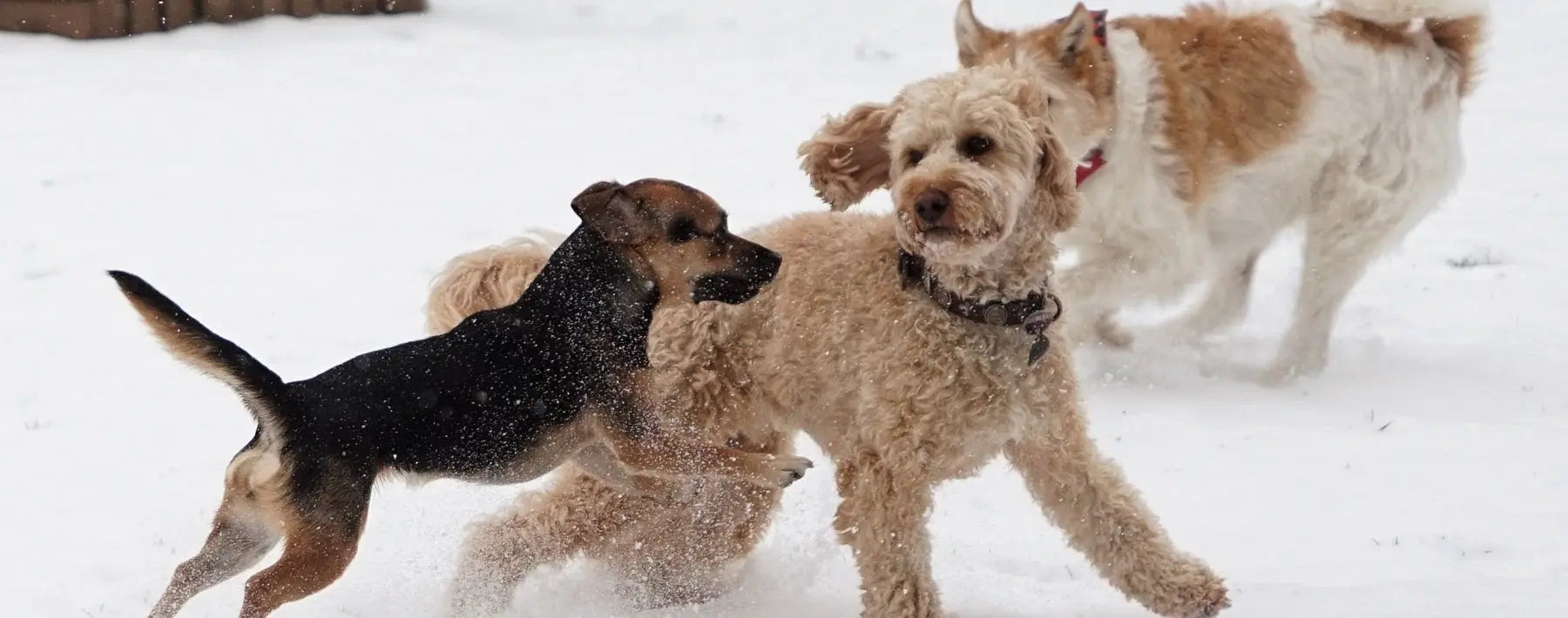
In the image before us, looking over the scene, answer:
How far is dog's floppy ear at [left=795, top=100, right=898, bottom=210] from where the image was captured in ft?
13.5

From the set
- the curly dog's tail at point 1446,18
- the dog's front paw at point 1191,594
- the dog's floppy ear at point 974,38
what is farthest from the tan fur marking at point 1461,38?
the dog's front paw at point 1191,594

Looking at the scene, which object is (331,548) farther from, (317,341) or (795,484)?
(317,341)

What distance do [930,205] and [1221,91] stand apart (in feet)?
9.80

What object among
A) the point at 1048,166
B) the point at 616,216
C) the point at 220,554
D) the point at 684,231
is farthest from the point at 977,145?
the point at 220,554

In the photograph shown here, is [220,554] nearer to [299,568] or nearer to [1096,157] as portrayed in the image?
[299,568]

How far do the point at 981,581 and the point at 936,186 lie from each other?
143 cm

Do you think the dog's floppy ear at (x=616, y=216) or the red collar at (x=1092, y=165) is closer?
the dog's floppy ear at (x=616, y=216)

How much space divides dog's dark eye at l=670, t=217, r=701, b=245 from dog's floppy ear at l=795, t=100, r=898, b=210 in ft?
1.28

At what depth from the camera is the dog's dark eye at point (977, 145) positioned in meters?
3.85

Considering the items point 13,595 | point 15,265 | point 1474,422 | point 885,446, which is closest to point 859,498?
point 885,446

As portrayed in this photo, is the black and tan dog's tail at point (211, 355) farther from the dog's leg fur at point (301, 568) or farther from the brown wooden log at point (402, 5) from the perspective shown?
the brown wooden log at point (402, 5)

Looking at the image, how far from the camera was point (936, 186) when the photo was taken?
12.2 feet

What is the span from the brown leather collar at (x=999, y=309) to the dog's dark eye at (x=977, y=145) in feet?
1.07

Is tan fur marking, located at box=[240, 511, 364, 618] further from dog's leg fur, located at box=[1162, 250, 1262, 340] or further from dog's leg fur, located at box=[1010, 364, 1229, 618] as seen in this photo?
dog's leg fur, located at box=[1162, 250, 1262, 340]
